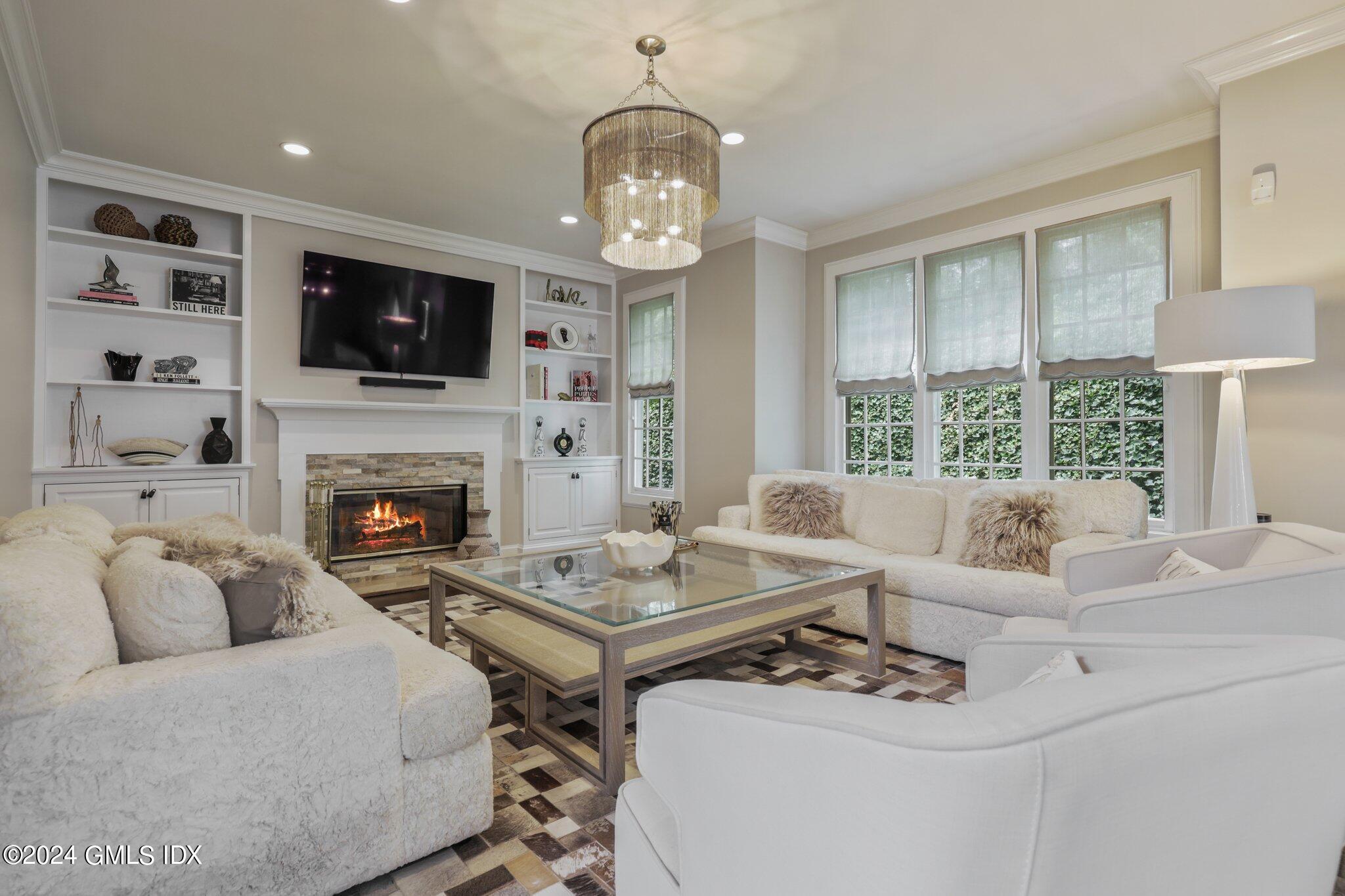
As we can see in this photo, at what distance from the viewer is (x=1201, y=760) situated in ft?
1.88

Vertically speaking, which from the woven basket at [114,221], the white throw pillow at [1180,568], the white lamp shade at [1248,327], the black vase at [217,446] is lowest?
the white throw pillow at [1180,568]

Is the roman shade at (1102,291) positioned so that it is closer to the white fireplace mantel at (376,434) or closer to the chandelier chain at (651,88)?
the chandelier chain at (651,88)

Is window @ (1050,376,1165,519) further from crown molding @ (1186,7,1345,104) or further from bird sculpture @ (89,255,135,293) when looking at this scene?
bird sculpture @ (89,255,135,293)

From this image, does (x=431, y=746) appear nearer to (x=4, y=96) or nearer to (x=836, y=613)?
(x=836, y=613)

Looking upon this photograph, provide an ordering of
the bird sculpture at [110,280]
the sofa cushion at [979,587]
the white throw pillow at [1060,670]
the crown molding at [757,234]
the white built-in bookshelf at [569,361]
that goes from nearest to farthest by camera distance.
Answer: the white throw pillow at [1060,670], the sofa cushion at [979,587], the bird sculpture at [110,280], the crown molding at [757,234], the white built-in bookshelf at [569,361]

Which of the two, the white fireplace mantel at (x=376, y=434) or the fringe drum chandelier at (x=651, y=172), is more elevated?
the fringe drum chandelier at (x=651, y=172)

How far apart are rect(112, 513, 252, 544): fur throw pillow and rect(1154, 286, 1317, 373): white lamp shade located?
3.24 meters

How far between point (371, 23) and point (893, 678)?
340 centimetres

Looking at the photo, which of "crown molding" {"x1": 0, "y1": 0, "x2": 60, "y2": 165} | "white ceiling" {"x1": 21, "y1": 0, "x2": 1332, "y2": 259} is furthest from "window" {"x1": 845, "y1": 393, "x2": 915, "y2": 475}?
"crown molding" {"x1": 0, "y1": 0, "x2": 60, "y2": 165}

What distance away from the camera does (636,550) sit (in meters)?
2.62

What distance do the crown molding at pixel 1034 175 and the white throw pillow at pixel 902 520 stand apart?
1923mm

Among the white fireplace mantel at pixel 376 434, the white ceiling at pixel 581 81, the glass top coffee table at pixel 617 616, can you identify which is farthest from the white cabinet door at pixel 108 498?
the glass top coffee table at pixel 617 616

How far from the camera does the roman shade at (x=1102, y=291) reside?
3.45 meters

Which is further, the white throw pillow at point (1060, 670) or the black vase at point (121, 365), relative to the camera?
the black vase at point (121, 365)
